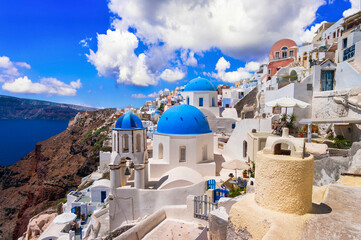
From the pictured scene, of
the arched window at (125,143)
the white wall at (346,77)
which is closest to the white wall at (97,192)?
the arched window at (125,143)

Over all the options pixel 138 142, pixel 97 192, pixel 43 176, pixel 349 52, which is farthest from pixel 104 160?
pixel 349 52

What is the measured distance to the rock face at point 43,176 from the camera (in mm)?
29672

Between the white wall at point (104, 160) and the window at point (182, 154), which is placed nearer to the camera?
the window at point (182, 154)

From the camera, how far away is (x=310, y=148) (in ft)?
31.3

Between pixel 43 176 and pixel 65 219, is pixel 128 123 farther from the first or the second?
pixel 43 176

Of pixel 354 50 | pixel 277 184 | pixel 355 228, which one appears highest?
pixel 354 50

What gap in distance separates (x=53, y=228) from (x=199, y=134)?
15358 millimetres

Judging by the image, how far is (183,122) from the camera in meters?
12.9

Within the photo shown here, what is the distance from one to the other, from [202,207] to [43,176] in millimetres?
41917

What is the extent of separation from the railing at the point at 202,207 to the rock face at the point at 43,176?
2746 cm

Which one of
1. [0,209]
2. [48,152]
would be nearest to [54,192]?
[0,209]

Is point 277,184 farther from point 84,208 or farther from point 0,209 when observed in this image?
point 0,209

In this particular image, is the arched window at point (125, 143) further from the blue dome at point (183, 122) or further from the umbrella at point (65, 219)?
the umbrella at point (65, 219)

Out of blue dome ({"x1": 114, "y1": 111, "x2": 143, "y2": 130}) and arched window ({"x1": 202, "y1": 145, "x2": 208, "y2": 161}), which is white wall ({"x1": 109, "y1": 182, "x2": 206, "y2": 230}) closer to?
arched window ({"x1": 202, "y1": 145, "x2": 208, "y2": 161})
